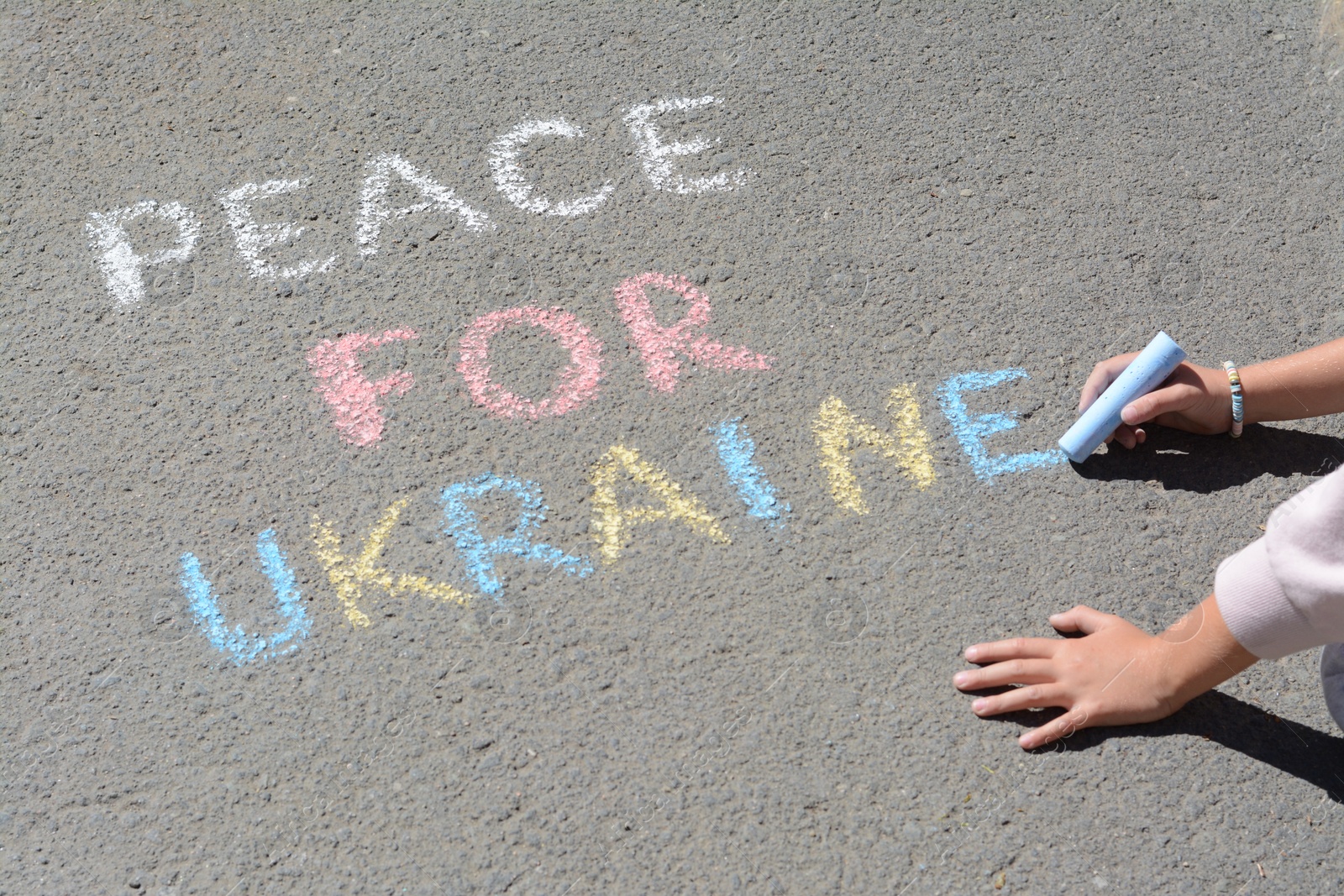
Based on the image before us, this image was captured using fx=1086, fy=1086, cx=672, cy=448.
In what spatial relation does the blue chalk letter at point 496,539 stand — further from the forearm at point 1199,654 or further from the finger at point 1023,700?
the forearm at point 1199,654

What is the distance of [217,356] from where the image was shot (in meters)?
2.74

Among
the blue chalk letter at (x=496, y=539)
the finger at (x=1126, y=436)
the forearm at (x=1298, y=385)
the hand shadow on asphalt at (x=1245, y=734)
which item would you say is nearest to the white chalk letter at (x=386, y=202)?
the blue chalk letter at (x=496, y=539)

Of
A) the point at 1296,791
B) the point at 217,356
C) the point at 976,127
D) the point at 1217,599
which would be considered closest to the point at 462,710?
the point at 217,356

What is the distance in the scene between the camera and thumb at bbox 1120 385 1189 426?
2.43 metres

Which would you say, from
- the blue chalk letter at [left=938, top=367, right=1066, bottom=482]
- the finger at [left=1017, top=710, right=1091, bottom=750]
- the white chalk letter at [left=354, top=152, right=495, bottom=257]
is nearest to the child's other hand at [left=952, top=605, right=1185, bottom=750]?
the finger at [left=1017, top=710, right=1091, bottom=750]

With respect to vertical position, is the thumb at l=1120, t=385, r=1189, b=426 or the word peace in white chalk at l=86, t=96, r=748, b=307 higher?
the word peace in white chalk at l=86, t=96, r=748, b=307

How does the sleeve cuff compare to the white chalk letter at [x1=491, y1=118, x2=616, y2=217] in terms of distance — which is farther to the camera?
the white chalk letter at [x1=491, y1=118, x2=616, y2=217]

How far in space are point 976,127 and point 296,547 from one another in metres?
2.24

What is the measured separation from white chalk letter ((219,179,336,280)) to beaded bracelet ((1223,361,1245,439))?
7.39 ft

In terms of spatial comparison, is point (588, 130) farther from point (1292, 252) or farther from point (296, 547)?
point (1292, 252)

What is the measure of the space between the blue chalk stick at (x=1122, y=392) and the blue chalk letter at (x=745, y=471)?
2.30 feet

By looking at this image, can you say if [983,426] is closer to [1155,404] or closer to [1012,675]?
[1155,404]

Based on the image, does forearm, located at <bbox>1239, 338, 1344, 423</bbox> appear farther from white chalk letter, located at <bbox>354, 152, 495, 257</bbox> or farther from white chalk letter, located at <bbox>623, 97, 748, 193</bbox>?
white chalk letter, located at <bbox>354, 152, 495, 257</bbox>

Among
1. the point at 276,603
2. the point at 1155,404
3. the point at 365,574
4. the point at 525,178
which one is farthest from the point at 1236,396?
the point at 276,603
